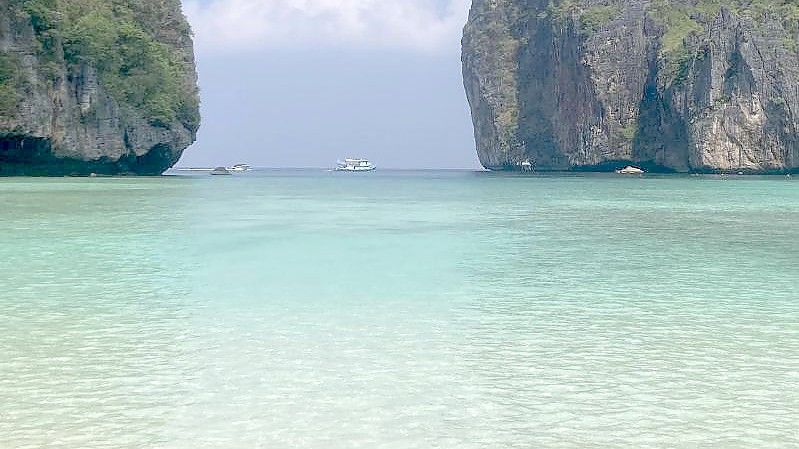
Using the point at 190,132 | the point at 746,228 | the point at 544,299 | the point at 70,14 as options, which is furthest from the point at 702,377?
the point at 190,132

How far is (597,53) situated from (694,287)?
7354cm

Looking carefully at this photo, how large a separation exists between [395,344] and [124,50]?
159ft

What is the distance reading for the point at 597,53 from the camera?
260ft

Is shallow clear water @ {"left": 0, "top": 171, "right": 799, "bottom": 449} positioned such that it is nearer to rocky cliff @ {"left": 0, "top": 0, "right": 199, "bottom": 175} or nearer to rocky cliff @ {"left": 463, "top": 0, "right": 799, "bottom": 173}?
rocky cliff @ {"left": 0, "top": 0, "right": 199, "bottom": 175}

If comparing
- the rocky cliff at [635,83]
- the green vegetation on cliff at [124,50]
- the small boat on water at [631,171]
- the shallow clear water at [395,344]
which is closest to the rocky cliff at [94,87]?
the green vegetation on cliff at [124,50]

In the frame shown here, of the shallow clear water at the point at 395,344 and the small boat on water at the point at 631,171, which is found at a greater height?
the small boat on water at the point at 631,171

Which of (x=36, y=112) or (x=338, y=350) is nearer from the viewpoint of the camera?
(x=338, y=350)

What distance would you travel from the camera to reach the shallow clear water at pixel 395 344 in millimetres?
4336

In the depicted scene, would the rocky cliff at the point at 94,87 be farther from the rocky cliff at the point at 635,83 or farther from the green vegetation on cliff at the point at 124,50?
the rocky cliff at the point at 635,83

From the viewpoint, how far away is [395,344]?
20.4 feet

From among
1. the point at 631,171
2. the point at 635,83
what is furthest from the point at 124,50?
the point at 635,83

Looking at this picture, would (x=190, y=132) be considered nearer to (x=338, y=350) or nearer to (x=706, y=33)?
(x=706, y=33)

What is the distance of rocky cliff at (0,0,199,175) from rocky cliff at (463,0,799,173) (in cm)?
3812

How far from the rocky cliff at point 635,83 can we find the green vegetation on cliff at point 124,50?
38.5m
